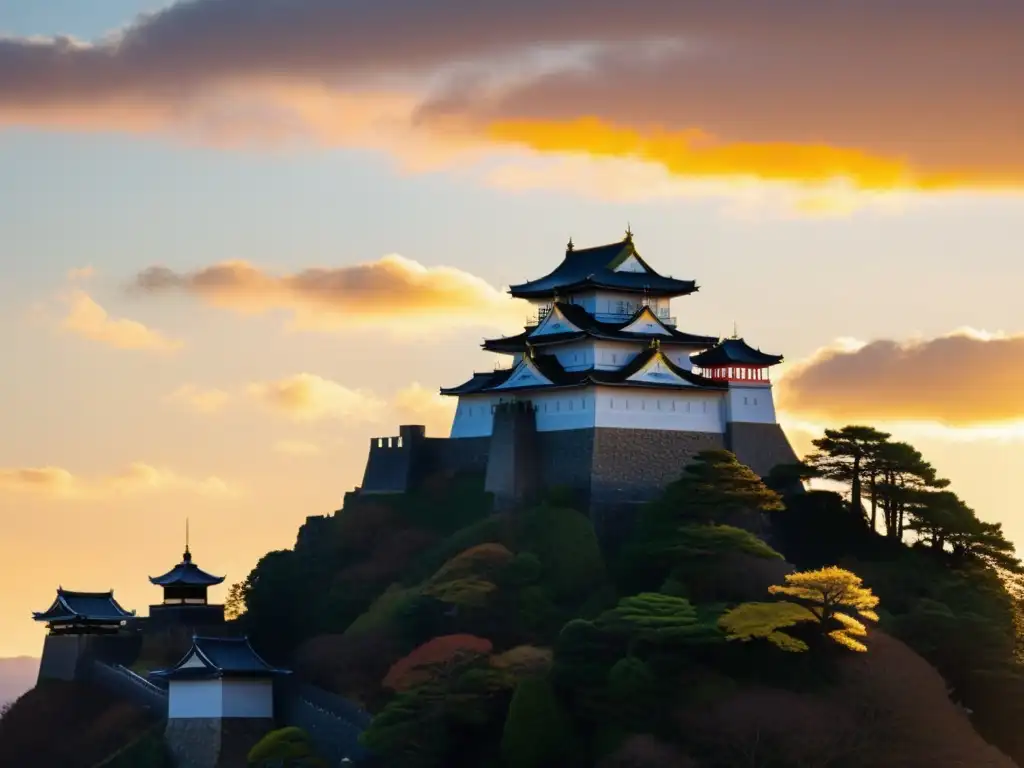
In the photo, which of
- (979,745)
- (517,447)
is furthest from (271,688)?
(979,745)

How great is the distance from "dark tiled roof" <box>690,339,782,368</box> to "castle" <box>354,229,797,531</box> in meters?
0.04

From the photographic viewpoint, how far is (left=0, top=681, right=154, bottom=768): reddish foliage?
61.1 m

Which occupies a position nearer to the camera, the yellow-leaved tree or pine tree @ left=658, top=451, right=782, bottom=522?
the yellow-leaved tree

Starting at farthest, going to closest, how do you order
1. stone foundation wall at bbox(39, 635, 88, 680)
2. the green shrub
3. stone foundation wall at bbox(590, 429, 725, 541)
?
stone foundation wall at bbox(39, 635, 88, 680)
stone foundation wall at bbox(590, 429, 725, 541)
the green shrub

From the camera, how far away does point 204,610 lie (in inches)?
2564

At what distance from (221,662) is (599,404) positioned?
10.4 m

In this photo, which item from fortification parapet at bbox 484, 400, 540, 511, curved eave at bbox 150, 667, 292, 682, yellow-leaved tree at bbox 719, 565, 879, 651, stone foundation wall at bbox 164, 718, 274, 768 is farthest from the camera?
fortification parapet at bbox 484, 400, 540, 511

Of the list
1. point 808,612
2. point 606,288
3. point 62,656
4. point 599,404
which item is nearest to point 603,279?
point 606,288

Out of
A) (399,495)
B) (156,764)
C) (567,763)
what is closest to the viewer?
(567,763)

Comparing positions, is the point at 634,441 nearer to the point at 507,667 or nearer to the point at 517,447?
the point at 517,447

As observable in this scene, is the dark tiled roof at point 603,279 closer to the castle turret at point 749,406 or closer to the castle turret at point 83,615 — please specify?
the castle turret at point 749,406

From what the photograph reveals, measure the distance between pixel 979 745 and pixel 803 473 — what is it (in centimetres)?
1046

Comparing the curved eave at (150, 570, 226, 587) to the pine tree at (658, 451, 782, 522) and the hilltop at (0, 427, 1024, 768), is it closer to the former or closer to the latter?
the hilltop at (0, 427, 1024, 768)

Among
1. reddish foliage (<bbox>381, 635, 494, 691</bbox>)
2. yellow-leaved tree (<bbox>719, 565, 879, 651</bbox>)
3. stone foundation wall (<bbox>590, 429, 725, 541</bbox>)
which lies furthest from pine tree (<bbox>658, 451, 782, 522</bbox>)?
reddish foliage (<bbox>381, 635, 494, 691</bbox>)
